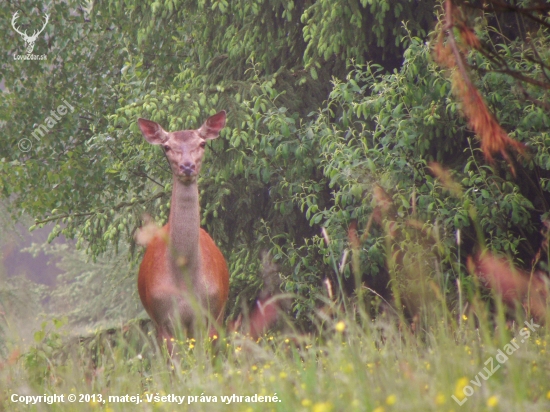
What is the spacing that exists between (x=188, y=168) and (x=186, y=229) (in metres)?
0.55

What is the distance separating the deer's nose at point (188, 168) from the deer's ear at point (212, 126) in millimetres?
856

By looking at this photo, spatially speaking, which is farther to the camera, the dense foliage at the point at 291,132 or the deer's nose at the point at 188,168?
the dense foliage at the point at 291,132

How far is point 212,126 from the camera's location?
27.8 ft

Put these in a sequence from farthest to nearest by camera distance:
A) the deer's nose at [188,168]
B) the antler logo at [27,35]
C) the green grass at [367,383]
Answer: the antler logo at [27,35]
the deer's nose at [188,168]
the green grass at [367,383]

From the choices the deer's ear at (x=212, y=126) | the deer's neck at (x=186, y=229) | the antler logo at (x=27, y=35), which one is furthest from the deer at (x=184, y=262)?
the antler logo at (x=27, y=35)

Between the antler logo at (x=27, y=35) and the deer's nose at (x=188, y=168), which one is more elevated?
the antler logo at (x=27, y=35)

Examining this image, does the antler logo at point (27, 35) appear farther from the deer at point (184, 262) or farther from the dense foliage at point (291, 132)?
the deer at point (184, 262)

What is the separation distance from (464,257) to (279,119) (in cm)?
246

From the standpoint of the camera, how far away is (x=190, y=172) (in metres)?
7.48

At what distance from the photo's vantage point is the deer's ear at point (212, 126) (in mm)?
8352

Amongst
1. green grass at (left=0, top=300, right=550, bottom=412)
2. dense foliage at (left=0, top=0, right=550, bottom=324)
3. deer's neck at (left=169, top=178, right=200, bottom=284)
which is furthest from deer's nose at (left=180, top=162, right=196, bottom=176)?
green grass at (left=0, top=300, right=550, bottom=412)

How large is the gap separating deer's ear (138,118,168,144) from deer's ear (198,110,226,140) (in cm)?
45

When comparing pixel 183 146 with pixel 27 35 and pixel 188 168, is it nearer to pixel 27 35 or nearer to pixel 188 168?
pixel 188 168


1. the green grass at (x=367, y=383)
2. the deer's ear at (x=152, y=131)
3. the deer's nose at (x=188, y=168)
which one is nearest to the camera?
the green grass at (x=367, y=383)
